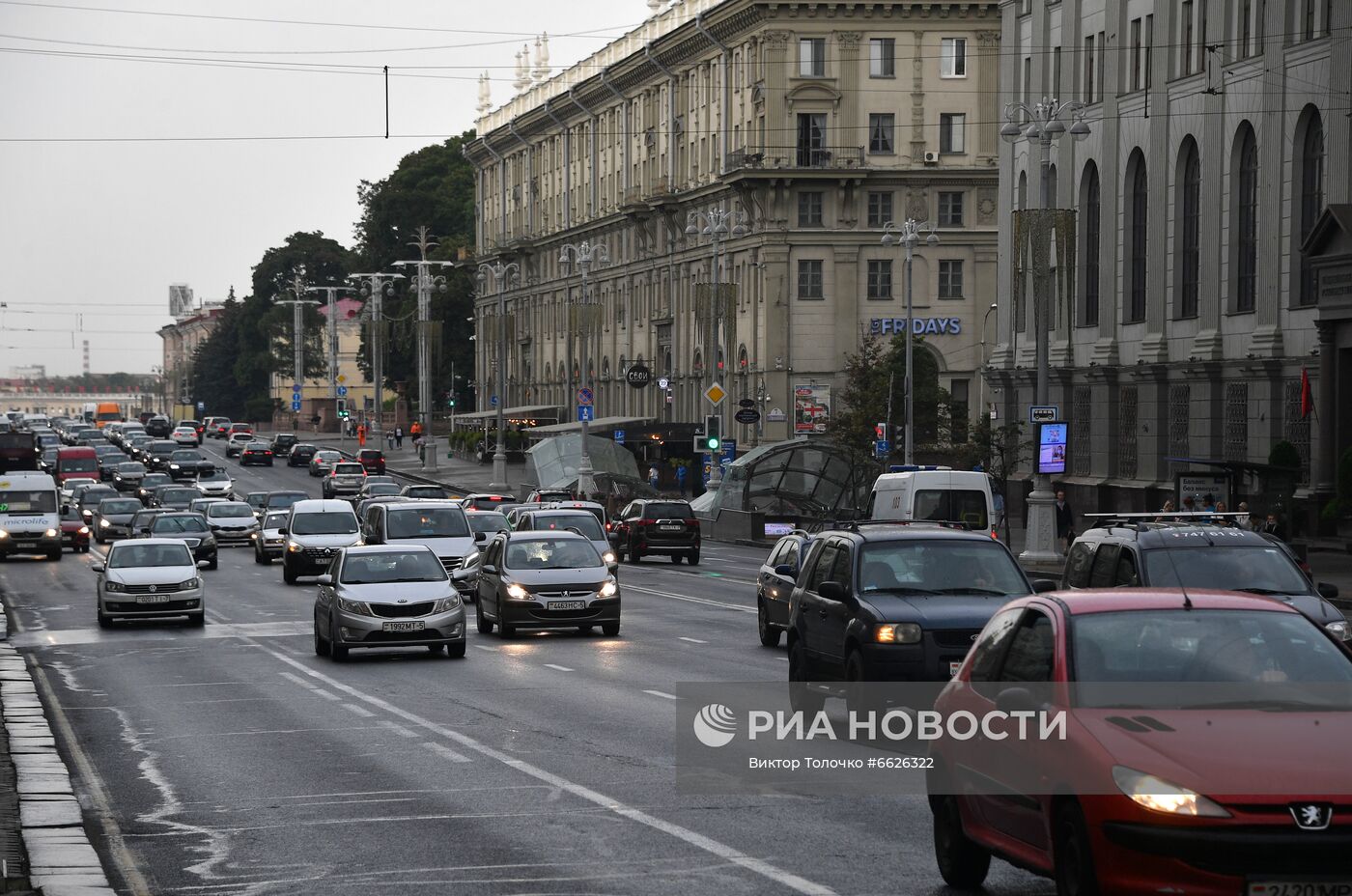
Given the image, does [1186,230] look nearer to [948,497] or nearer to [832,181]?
[948,497]

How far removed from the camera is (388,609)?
26391 millimetres

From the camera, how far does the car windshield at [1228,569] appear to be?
19.2 meters

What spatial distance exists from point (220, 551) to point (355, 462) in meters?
29.9

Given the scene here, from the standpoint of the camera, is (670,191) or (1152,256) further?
(670,191)

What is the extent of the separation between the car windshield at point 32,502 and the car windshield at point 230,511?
602cm

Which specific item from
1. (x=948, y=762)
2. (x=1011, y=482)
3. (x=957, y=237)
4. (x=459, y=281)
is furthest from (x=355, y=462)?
(x=948, y=762)

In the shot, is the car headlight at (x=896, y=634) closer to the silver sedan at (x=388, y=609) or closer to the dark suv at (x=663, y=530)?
the silver sedan at (x=388, y=609)

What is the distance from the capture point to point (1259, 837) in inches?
325

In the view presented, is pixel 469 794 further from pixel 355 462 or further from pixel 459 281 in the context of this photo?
pixel 459 281

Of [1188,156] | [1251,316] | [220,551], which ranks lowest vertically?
[220,551]

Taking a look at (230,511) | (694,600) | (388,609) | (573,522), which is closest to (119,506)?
(230,511)

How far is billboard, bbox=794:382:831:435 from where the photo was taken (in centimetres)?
8531

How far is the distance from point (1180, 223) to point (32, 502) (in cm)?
3245

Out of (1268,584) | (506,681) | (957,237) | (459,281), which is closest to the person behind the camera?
(1268,584)
